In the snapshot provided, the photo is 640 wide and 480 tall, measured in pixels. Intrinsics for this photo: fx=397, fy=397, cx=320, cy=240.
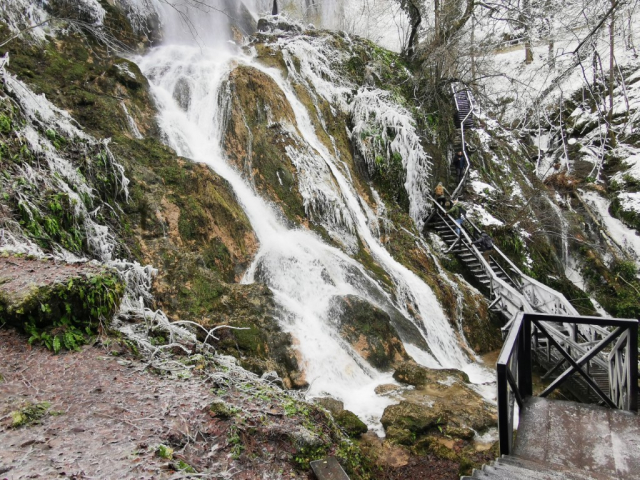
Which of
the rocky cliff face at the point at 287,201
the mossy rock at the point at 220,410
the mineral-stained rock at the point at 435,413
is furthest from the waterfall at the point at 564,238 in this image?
the mossy rock at the point at 220,410

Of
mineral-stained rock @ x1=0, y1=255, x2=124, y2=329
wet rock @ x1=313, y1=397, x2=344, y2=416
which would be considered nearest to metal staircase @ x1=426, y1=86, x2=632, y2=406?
wet rock @ x1=313, y1=397, x2=344, y2=416

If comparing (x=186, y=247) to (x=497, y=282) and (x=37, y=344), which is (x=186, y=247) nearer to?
(x=37, y=344)

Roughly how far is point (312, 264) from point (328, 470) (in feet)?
17.6

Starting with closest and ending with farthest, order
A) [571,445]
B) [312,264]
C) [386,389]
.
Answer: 1. [571,445]
2. [386,389]
3. [312,264]

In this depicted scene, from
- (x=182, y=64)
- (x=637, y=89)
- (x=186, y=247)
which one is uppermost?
(x=637, y=89)

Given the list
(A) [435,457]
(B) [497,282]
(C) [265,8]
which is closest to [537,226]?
(B) [497,282]

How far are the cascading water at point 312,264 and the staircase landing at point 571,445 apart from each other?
2791 mm

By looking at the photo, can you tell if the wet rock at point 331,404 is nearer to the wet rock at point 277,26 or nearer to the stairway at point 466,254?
the stairway at point 466,254

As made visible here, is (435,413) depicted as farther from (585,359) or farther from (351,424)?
(585,359)

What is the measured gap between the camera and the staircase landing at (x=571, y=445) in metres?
2.54

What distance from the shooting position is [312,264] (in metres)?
8.46

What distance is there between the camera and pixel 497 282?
11109 millimetres

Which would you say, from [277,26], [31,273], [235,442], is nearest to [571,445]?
[235,442]

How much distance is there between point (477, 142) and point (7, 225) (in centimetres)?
1815
